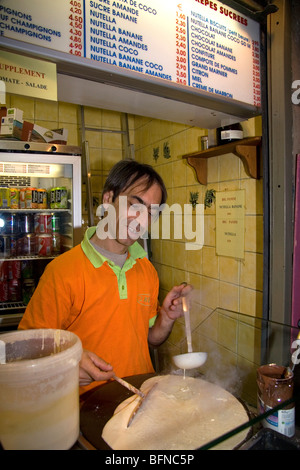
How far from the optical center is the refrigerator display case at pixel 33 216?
2666mm

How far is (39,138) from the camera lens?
2.71 meters

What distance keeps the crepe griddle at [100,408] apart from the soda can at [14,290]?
2.14m

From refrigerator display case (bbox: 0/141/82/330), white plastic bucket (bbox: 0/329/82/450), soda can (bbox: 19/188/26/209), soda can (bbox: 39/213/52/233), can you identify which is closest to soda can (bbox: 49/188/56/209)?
refrigerator display case (bbox: 0/141/82/330)

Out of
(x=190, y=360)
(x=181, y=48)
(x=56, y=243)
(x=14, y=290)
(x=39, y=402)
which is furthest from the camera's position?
(x=56, y=243)

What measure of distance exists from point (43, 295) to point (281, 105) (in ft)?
4.06

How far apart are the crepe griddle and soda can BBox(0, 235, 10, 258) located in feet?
7.14

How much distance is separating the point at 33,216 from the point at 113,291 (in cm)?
195

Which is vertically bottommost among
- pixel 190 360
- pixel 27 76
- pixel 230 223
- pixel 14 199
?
pixel 190 360

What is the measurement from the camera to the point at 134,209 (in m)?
1.34

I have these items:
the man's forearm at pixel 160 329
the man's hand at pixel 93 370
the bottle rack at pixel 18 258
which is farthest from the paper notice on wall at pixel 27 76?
the bottle rack at pixel 18 258

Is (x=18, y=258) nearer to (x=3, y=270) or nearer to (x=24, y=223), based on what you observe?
(x=3, y=270)

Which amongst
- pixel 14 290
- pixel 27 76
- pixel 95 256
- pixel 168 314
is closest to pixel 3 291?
pixel 14 290

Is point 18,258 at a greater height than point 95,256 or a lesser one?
lesser

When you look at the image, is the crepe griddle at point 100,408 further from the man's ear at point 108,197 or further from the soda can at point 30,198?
the soda can at point 30,198
